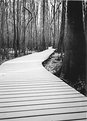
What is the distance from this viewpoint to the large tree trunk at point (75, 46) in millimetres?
6344

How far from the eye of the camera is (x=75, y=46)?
6348 millimetres

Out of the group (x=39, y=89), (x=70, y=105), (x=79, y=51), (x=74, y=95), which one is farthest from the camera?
(x=79, y=51)

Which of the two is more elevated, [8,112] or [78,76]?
[8,112]

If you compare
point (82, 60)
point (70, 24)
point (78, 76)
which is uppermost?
point (70, 24)

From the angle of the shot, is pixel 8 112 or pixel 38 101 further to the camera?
pixel 38 101

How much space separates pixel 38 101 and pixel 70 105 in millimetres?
501

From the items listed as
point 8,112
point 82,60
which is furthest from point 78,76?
point 8,112

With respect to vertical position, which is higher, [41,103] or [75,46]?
[75,46]

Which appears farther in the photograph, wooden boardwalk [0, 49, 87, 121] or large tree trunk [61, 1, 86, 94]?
large tree trunk [61, 1, 86, 94]

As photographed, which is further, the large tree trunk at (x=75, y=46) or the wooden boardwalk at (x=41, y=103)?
the large tree trunk at (x=75, y=46)

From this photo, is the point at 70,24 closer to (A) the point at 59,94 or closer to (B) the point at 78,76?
(B) the point at 78,76

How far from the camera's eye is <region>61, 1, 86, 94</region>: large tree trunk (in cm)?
634

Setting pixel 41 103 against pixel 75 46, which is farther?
pixel 75 46

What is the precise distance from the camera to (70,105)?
305 cm
